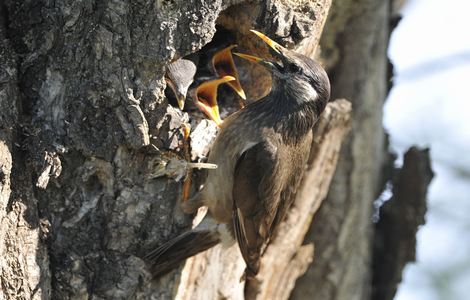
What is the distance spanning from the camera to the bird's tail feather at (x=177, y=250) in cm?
408

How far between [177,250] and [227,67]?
1198 millimetres

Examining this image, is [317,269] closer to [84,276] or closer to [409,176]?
[409,176]

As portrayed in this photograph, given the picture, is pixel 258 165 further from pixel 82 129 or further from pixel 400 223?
pixel 400 223

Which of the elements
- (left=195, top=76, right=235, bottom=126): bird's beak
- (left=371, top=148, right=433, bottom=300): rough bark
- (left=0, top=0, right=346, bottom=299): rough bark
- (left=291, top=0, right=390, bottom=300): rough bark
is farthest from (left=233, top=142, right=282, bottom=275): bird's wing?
(left=371, top=148, right=433, bottom=300): rough bark

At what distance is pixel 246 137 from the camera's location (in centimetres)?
451

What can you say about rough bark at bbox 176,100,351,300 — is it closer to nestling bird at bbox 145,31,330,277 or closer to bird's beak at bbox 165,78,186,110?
nestling bird at bbox 145,31,330,277

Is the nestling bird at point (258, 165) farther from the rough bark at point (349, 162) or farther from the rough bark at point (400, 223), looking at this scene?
the rough bark at point (400, 223)

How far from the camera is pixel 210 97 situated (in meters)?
4.73

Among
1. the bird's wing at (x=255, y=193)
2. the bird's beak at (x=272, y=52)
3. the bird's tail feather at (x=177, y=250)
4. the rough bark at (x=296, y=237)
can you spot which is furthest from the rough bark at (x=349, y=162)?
the bird's tail feather at (x=177, y=250)

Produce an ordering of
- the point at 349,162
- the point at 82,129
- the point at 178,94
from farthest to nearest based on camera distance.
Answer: the point at 349,162, the point at 178,94, the point at 82,129

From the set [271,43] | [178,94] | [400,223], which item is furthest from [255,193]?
[400,223]

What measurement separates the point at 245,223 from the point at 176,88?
33.1 inches

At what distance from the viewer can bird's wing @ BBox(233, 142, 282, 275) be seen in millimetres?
4449

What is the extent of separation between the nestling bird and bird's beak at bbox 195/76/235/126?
0.12m
